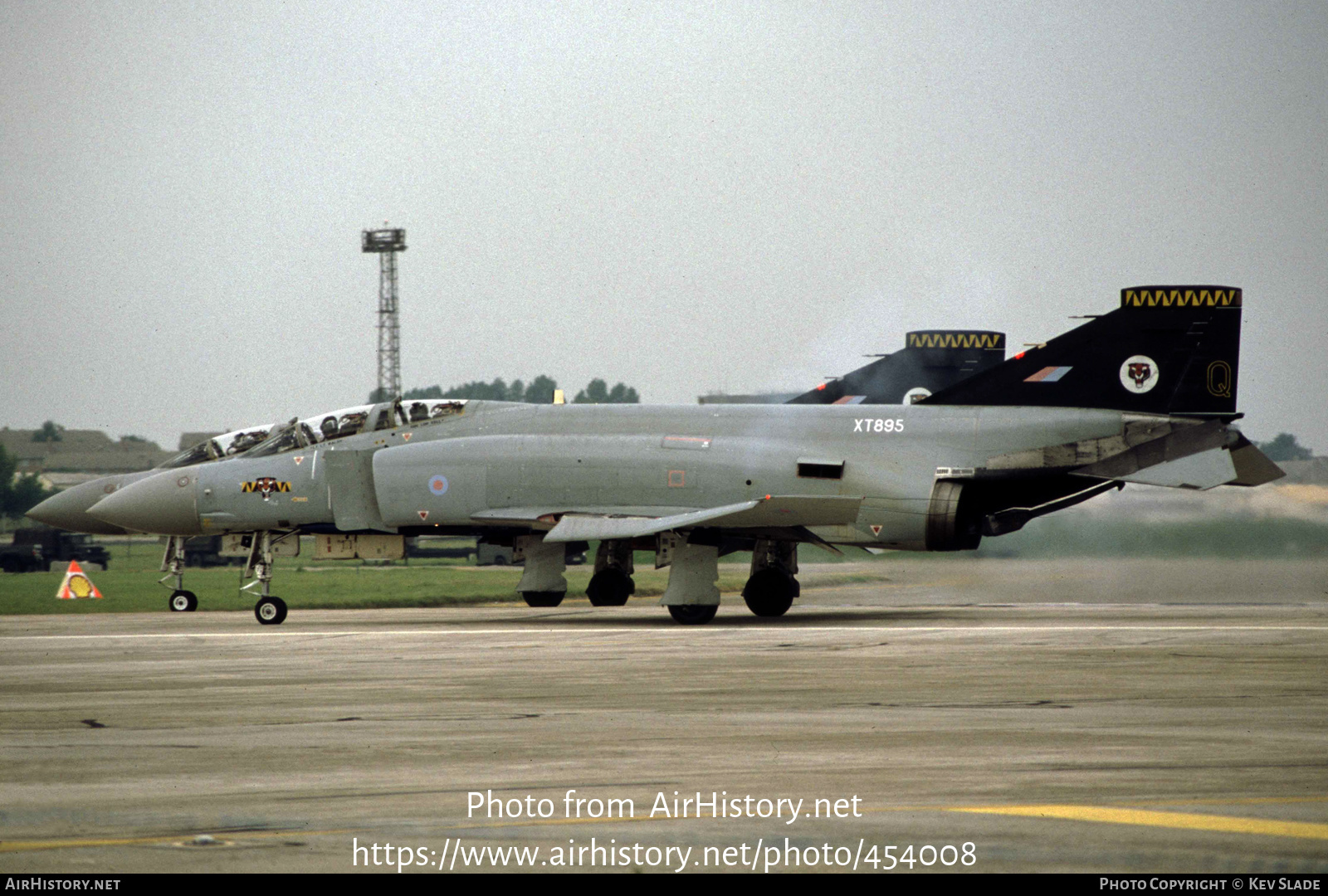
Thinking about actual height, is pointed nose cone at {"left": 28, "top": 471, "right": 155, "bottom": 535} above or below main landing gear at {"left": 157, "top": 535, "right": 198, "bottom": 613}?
above

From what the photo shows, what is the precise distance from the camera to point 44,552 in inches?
1650

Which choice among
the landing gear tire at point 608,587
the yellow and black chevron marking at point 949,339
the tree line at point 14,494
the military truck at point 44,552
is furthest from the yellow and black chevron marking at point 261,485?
the tree line at point 14,494

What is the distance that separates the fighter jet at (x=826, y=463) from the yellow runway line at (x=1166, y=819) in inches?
467

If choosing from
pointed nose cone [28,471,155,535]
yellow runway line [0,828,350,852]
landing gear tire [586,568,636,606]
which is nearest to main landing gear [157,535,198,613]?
pointed nose cone [28,471,155,535]

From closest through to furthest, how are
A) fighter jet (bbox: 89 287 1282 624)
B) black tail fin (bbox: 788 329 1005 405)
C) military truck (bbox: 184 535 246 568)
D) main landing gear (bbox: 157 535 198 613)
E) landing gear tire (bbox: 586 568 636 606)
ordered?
fighter jet (bbox: 89 287 1282 624) < main landing gear (bbox: 157 535 198 613) < landing gear tire (bbox: 586 568 636 606) < black tail fin (bbox: 788 329 1005 405) < military truck (bbox: 184 535 246 568)

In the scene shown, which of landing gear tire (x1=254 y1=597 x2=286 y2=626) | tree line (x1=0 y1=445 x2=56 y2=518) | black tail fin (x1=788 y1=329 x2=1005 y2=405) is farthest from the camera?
tree line (x1=0 y1=445 x2=56 y2=518)

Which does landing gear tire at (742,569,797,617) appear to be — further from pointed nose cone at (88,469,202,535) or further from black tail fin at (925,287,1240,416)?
pointed nose cone at (88,469,202,535)

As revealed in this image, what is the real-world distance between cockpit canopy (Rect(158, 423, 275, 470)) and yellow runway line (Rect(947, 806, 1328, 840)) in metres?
17.3

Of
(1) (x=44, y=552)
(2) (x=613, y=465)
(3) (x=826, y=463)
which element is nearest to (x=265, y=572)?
(2) (x=613, y=465)

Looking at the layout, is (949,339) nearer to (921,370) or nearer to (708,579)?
(921,370)

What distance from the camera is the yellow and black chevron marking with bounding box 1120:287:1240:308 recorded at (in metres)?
19.0

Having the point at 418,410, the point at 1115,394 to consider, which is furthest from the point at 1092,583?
the point at 418,410

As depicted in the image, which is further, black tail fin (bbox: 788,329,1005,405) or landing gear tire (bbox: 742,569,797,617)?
black tail fin (bbox: 788,329,1005,405)
